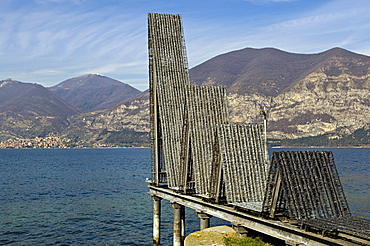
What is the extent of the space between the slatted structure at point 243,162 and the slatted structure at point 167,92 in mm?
7593

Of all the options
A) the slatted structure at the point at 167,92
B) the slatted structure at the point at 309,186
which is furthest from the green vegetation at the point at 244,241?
the slatted structure at the point at 167,92

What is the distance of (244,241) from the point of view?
21.8 m

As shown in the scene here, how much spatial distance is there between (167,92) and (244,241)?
15.0m

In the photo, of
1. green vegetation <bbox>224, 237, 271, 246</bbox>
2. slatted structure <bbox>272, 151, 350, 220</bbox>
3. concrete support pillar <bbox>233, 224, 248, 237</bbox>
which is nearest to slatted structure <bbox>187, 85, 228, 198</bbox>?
concrete support pillar <bbox>233, 224, 248, 237</bbox>

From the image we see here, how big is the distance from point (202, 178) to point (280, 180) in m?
8.47

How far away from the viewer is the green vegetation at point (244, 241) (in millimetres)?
21384

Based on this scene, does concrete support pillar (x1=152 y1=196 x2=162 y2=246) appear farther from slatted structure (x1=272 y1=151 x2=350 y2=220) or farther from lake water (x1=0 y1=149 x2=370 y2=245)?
slatted structure (x1=272 y1=151 x2=350 y2=220)

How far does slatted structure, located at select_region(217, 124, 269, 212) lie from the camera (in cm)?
2450

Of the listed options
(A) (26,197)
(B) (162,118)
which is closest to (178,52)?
(B) (162,118)

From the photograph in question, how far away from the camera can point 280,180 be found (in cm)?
2012

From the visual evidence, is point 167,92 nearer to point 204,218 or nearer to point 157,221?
point 157,221

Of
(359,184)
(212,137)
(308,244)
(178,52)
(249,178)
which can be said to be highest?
(178,52)

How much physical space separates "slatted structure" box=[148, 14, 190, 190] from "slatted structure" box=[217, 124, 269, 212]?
7593mm

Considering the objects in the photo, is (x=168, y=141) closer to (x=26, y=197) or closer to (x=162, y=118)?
(x=162, y=118)
